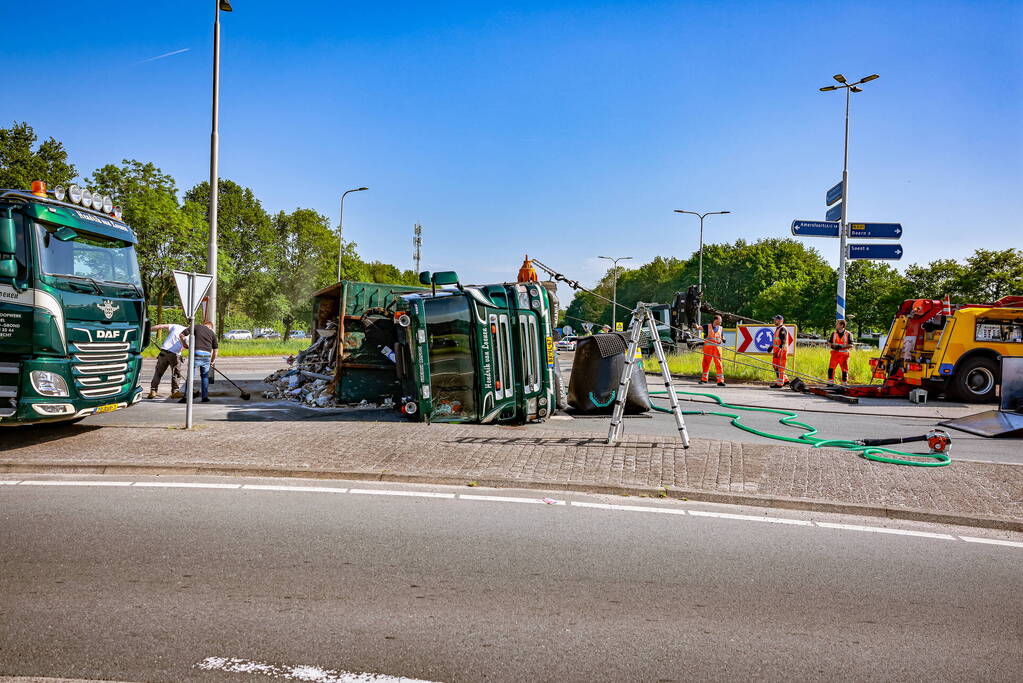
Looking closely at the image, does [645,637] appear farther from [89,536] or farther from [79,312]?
[79,312]

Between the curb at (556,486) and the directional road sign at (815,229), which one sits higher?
the directional road sign at (815,229)

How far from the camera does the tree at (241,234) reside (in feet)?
140

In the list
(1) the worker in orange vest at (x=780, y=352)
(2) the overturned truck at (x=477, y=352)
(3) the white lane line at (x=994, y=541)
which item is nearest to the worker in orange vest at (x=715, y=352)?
(1) the worker in orange vest at (x=780, y=352)

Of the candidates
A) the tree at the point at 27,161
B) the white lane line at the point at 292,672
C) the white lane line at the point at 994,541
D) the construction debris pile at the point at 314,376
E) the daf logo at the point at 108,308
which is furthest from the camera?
the tree at the point at 27,161

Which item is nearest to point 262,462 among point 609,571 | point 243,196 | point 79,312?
point 79,312

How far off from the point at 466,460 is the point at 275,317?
4177cm

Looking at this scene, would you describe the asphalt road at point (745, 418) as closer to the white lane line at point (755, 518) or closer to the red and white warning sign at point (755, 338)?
the white lane line at point (755, 518)

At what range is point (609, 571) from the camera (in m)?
4.26

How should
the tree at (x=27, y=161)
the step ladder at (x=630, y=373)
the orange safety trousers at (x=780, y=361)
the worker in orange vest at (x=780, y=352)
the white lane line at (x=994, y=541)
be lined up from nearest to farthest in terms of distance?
the white lane line at (x=994, y=541)
the step ladder at (x=630, y=373)
the worker in orange vest at (x=780, y=352)
the orange safety trousers at (x=780, y=361)
the tree at (x=27, y=161)

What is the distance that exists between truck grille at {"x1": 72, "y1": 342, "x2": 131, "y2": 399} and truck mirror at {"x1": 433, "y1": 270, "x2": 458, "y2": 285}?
380 centimetres

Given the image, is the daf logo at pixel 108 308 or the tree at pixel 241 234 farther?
the tree at pixel 241 234

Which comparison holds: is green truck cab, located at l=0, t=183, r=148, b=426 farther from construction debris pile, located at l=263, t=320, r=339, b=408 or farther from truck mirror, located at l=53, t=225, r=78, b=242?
construction debris pile, located at l=263, t=320, r=339, b=408

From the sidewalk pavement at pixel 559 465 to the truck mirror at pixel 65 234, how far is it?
7.35ft

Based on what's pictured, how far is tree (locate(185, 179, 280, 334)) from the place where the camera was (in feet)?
140
